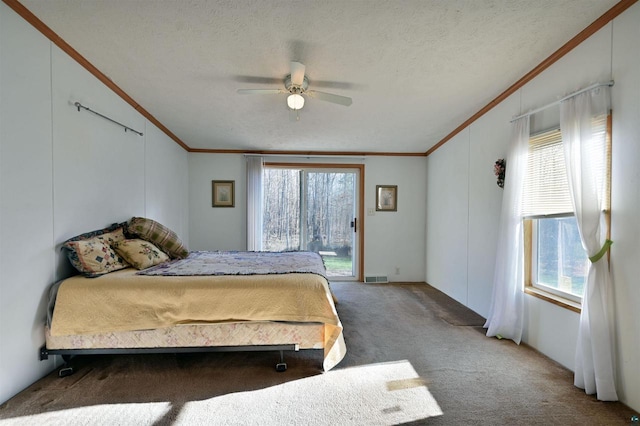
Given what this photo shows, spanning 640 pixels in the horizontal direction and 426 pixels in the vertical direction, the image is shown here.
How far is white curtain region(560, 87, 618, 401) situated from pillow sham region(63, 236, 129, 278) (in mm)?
3411

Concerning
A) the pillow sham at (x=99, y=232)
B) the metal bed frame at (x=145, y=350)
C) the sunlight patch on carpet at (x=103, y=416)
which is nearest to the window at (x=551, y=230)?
the metal bed frame at (x=145, y=350)

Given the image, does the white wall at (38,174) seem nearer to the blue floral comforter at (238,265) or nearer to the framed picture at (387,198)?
the blue floral comforter at (238,265)

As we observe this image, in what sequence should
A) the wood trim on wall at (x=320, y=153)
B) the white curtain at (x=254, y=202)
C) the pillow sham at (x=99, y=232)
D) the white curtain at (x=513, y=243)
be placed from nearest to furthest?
the pillow sham at (x=99, y=232) < the white curtain at (x=513, y=243) < the white curtain at (x=254, y=202) < the wood trim on wall at (x=320, y=153)

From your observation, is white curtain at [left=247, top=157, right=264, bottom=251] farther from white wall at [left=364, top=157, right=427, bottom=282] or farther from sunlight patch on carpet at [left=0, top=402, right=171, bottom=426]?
sunlight patch on carpet at [left=0, top=402, right=171, bottom=426]

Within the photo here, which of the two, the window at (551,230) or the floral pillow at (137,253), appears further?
the floral pillow at (137,253)

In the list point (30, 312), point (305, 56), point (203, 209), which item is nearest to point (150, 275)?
point (30, 312)

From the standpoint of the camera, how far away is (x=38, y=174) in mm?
1989

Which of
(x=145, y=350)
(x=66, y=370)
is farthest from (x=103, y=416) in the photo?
(x=66, y=370)

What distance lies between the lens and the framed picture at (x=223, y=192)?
5.06 meters

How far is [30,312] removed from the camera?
1952 mm

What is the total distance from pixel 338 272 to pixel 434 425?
3.64m

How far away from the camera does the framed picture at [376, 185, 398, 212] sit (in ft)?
17.1

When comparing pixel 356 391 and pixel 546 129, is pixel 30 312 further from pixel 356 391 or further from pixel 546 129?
pixel 546 129

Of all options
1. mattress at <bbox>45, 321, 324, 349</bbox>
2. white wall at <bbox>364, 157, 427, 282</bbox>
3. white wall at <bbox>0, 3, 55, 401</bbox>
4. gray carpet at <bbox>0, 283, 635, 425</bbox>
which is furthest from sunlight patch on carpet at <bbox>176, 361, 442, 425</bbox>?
white wall at <bbox>364, 157, 427, 282</bbox>
